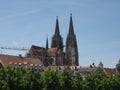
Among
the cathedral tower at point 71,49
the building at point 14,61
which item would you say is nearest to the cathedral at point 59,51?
the cathedral tower at point 71,49

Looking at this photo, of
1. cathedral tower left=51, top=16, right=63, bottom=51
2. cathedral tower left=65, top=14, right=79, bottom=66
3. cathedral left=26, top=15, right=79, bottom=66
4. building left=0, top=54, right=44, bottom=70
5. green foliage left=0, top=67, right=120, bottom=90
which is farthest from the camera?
cathedral tower left=51, top=16, right=63, bottom=51

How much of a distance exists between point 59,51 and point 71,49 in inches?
287

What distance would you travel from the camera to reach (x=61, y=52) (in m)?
177

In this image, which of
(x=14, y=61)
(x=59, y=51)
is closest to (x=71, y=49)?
(x=59, y=51)

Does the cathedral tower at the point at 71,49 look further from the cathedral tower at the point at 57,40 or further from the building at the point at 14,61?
the building at the point at 14,61

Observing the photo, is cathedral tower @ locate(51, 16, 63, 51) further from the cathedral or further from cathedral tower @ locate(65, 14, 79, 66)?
cathedral tower @ locate(65, 14, 79, 66)

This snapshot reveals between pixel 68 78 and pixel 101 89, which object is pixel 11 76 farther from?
pixel 101 89

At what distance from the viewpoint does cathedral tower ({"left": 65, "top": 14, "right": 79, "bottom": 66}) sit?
179 metres

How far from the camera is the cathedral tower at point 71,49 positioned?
178650 millimetres

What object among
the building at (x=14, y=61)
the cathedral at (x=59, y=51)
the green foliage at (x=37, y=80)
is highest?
the cathedral at (x=59, y=51)

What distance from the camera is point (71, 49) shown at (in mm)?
181250

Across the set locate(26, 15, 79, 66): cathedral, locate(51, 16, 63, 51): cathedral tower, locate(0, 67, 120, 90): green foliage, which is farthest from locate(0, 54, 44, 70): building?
locate(51, 16, 63, 51): cathedral tower

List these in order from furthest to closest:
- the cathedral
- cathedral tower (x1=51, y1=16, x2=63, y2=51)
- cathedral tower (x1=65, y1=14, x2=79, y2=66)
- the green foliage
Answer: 1. cathedral tower (x1=51, y1=16, x2=63, y2=51)
2. cathedral tower (x1=65, y1=14, x2=79, y2=66)
3. the cathedral
4. the green foliage

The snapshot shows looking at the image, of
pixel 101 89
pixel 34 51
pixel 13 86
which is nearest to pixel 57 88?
pixel 13 86
